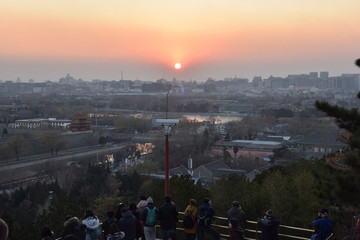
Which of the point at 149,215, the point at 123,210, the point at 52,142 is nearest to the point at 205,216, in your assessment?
the point at 149,215

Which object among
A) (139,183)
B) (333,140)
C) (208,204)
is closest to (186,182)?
(208,204)

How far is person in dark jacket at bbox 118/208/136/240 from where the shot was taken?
464 centimetres

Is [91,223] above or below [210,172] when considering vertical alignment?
above

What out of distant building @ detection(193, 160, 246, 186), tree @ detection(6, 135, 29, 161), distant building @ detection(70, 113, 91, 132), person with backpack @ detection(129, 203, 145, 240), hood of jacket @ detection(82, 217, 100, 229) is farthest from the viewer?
distant building @ detection(70, 113, 91, 132)

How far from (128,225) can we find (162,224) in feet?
1.51

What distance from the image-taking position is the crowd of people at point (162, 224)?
4219 mm

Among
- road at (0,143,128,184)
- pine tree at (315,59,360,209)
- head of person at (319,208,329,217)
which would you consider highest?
pine tree at (315,59,360,209)

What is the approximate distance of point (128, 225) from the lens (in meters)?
4.65

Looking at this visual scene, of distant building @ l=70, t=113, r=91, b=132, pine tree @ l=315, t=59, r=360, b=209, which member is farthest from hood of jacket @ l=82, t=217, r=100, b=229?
distant building @ l=70, t=113, r=91, b=132

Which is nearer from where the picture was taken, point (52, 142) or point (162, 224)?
point (162, 224)

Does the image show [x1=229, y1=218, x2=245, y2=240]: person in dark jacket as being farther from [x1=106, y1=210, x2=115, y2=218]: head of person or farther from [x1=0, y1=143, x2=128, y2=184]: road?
[x1=0, y1=143, x2=128, y2=184]: road

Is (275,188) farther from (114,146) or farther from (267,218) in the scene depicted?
(114,146)

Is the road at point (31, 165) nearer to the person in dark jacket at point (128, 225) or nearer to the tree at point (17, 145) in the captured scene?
the tree at point (17, 145)

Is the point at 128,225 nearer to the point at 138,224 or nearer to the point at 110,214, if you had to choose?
the point at 110,214
